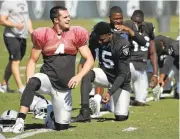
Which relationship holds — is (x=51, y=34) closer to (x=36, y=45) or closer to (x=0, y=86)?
(x=36, y=45)

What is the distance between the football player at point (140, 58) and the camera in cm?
1165

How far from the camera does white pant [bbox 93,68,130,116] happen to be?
9.77m

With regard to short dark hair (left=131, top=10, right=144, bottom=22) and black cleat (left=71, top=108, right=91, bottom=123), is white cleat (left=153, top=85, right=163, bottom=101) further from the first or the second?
black cleat (left=71, top=108, right=91, bottom=123)

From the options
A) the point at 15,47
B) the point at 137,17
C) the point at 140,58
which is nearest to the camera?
the point at 137,17

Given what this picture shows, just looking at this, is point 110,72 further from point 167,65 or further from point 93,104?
point 167,65

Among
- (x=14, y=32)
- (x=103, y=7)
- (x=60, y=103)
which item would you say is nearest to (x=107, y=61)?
(x=60, y=103)

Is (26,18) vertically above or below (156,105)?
above

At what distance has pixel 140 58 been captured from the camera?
1186cm

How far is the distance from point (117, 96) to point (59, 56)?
151cm

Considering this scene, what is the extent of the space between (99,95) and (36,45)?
1.60 metres

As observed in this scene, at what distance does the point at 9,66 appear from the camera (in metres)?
12.7

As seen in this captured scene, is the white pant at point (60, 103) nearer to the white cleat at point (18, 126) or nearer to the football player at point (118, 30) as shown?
the white cleat at point (18, 126)

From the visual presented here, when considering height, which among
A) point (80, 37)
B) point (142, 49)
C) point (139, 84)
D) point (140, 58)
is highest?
point (80, 37)

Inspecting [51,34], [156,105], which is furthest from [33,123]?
[156,105]
